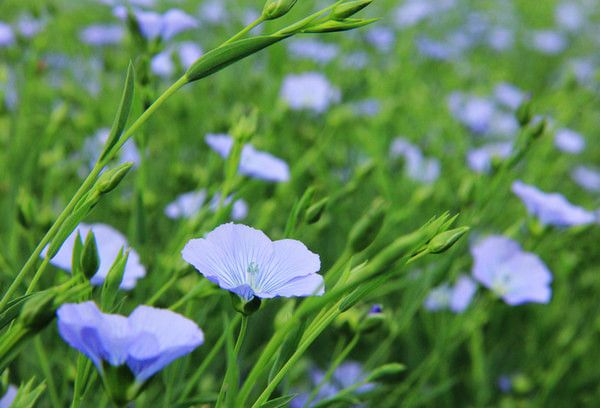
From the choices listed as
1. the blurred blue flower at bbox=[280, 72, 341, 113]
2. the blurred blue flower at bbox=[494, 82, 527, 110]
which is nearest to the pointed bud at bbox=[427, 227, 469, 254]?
the blurred blue flower at bbox=[280, 72, 341, 113]

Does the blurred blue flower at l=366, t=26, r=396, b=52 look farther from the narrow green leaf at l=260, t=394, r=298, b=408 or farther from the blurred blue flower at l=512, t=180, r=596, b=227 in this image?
the narrow green leaf at l=260, t=394, r=298, b=408

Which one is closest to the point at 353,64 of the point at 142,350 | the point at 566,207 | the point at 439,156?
the point at 439,156

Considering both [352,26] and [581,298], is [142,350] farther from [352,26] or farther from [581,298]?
[581,298]

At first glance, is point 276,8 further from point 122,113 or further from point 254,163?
point 254,163

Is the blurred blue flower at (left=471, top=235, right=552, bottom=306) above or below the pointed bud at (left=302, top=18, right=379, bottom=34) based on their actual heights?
below

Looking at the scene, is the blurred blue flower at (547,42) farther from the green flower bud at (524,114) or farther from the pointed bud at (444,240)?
the pointed bud at (444,240)

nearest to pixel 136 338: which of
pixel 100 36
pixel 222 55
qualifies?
pixel 222 55

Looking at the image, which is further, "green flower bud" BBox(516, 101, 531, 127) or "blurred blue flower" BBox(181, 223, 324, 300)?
"green flower bud" BBox(516, 101, 531, 127)
